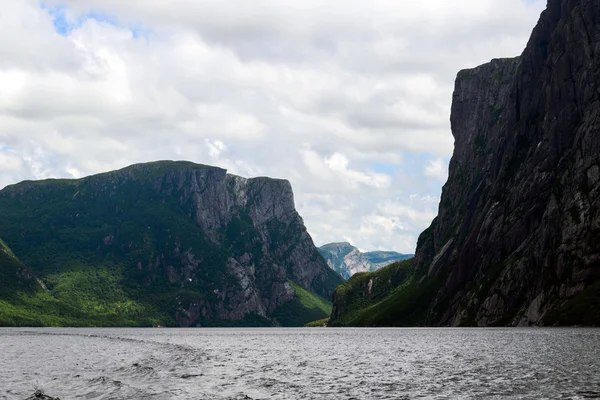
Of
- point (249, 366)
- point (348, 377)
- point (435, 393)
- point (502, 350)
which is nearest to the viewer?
point (435, 393)

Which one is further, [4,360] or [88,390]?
[4,360]

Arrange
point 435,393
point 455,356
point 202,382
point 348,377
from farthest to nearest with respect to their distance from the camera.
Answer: point 455,356, point 348,377, point 202,382, point 435,393

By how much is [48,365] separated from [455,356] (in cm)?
7266

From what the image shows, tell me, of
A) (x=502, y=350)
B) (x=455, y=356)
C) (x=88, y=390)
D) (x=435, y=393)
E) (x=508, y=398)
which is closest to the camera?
(x=508, y=398)

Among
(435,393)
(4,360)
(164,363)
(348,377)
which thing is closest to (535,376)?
(435,393)

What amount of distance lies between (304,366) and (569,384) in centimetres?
4860

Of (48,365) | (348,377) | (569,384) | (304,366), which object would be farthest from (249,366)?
(569,384)

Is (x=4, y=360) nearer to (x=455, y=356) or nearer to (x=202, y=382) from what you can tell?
(x=202, y=382)

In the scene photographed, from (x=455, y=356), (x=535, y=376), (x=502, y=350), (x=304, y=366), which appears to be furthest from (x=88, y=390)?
(x=502, y=350)

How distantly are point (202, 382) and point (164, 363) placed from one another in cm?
3486

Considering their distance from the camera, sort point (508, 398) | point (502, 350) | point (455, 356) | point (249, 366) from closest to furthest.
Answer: point (508, 398), point (249, 366), point (455, 356), point (502, 350)

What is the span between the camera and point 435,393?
240 feet

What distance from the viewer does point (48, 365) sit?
11756 centimetres

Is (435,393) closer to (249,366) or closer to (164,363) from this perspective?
(249,366)
